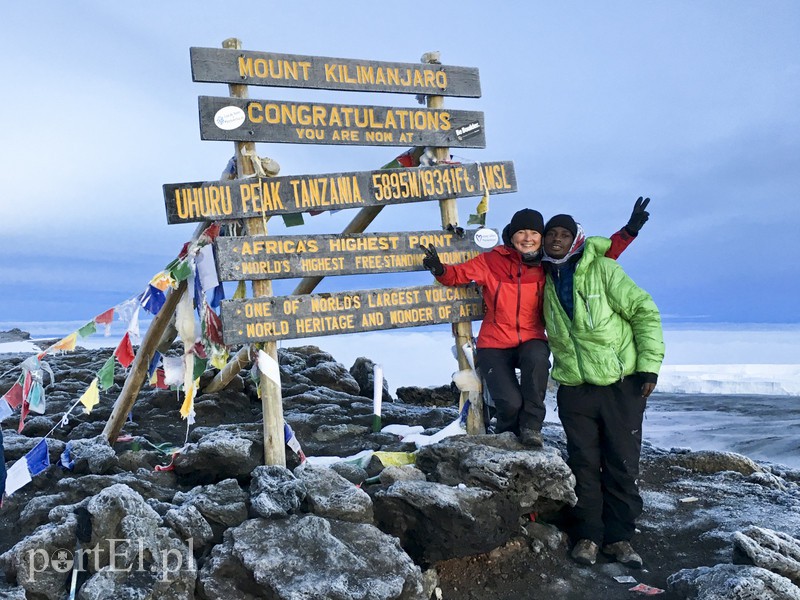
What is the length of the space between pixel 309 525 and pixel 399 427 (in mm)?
3851

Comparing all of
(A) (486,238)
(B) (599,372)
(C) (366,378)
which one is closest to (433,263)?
(A) (486,238)

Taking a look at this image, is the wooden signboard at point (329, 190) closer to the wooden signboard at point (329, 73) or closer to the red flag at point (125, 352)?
the wooden signboard at point (329, 73)

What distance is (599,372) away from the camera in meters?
5.69

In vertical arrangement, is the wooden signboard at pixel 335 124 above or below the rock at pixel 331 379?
above

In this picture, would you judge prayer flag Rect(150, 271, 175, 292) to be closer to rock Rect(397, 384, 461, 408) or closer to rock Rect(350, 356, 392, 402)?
rock Rect(350, 356, 392, 402)

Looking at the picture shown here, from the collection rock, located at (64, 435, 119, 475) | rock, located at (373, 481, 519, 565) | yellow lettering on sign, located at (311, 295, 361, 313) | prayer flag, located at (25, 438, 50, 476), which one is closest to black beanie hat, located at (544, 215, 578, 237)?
yellow lettering on sign, located at (311, 295, 361, 313)

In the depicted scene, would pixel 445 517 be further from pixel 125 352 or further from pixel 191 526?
pixel 125 352

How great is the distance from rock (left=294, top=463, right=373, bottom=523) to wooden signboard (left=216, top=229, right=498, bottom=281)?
1845mm

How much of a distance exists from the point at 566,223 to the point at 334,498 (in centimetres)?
302

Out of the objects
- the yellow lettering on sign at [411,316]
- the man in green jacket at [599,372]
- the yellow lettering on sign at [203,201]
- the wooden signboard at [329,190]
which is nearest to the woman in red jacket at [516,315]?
the man in green jacket at [599,372]

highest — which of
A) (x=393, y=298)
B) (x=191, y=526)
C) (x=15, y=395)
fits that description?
(x=393, y=298)

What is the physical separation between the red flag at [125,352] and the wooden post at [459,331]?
11.2 ft

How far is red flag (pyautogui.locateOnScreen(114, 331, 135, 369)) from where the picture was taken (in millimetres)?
6809

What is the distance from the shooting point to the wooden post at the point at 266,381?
6.02 metres
